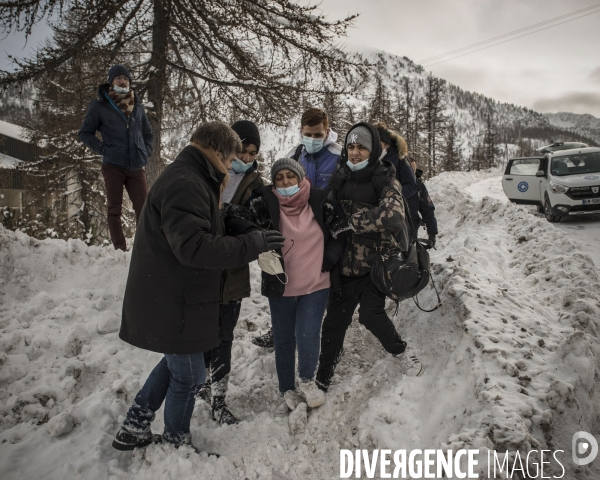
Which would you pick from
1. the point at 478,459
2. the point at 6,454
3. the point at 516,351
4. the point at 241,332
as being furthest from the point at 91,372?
the point at 516,351

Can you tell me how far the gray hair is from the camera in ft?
7.40

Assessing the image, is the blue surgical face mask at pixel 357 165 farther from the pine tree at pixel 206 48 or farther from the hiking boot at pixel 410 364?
the pine tree at pixel 206 48

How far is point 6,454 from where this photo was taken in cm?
254

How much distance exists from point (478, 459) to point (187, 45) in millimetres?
7966

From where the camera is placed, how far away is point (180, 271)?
213 cm

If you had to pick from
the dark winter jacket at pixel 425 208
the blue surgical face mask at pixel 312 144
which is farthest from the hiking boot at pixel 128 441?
the dark winter jacket at pixel 425 208

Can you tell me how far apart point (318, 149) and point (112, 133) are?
2.92 m

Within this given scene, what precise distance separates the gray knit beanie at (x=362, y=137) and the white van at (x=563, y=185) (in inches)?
389

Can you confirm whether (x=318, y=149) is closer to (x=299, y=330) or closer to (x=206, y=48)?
(x=299, y=330)

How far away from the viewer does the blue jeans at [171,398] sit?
2.30 m

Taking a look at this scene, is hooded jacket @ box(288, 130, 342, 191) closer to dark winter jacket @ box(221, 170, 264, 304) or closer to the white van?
dark winter jacket @ box(221, 170, 264, 304)

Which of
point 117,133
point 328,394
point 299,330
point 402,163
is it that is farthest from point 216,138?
point 117,133

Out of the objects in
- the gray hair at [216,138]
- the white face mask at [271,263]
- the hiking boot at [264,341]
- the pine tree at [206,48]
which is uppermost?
the pine tree at [206,48]

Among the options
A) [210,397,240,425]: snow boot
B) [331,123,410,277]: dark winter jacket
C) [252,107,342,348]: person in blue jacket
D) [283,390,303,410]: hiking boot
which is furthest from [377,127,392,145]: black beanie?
[210,397,240,425]: snow boot
